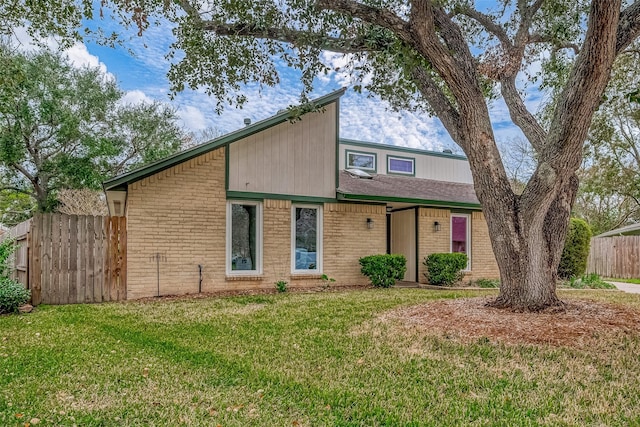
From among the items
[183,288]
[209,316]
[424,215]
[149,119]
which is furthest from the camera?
[149,119]

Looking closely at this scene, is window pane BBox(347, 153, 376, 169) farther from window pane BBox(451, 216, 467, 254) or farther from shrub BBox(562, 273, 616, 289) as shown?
shrub BBox(562, 273, 616, 289)

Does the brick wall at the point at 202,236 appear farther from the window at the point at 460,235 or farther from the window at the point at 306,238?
the window at the point at 460,235

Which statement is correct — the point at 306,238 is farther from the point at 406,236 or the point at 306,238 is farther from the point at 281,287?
the point at 406,236

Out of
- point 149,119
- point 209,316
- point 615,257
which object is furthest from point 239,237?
point 615,257

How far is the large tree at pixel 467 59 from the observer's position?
634 centimetres

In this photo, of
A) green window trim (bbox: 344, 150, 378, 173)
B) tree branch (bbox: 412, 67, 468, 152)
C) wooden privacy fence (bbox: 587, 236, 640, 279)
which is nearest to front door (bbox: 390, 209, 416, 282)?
green window trim (bbox: 344, 150, 378, 173)

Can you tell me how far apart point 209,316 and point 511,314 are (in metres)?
4.90

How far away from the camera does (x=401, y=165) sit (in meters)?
17.5

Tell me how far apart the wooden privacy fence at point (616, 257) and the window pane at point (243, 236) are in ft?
55.5

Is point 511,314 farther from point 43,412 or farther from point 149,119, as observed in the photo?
point 149,119

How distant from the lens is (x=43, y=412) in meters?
3.24

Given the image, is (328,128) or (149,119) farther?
(149,119)

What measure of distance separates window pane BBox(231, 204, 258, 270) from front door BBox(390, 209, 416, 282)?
5.22m

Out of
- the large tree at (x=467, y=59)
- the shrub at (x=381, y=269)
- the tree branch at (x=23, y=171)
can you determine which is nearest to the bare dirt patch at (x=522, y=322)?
the large tree at (x=467, y=59)
